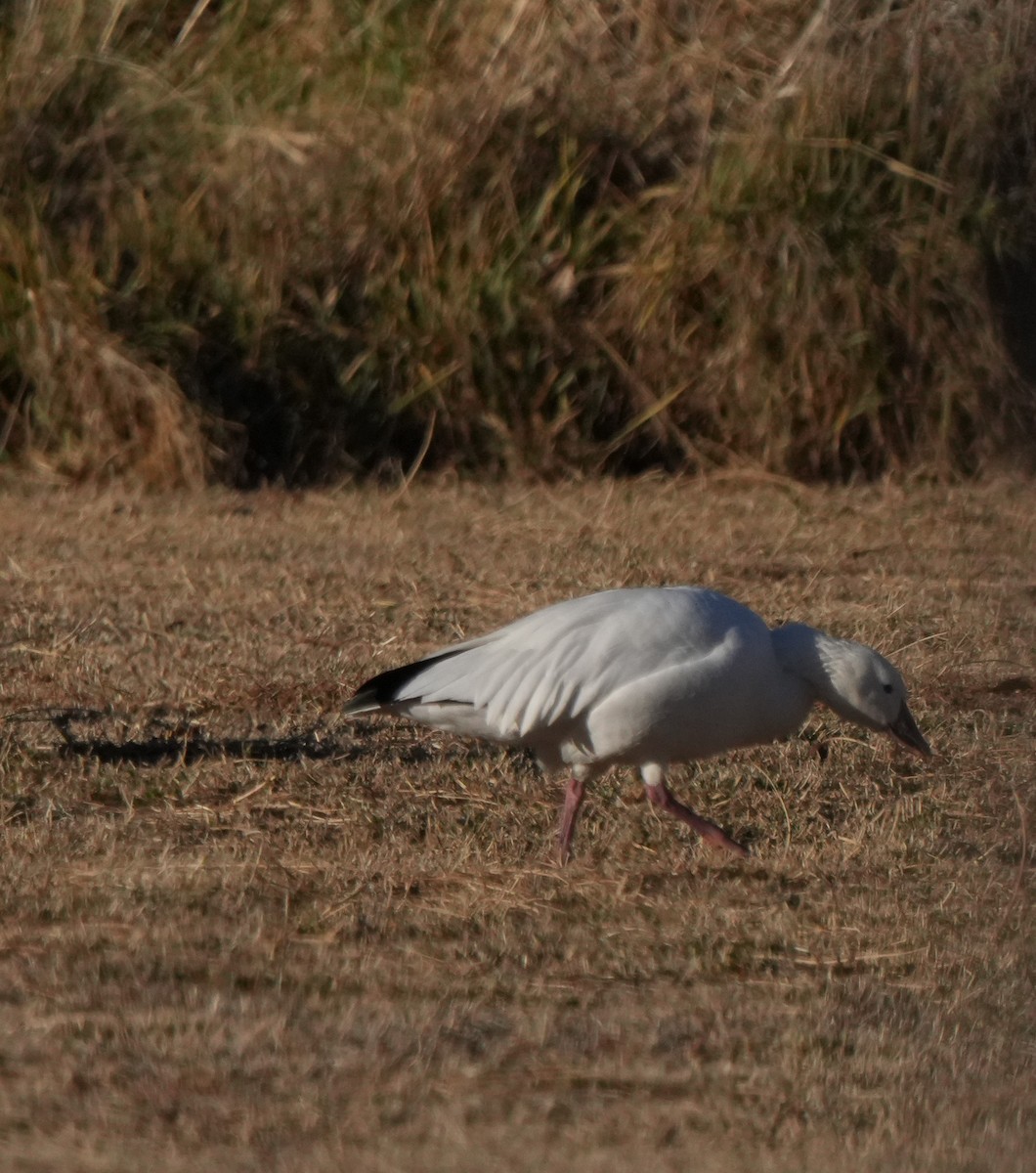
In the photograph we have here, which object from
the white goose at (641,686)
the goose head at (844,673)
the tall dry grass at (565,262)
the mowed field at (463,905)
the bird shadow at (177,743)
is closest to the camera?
the mowed field at (463,905)

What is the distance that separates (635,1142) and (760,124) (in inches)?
244

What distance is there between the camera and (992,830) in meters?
4.20

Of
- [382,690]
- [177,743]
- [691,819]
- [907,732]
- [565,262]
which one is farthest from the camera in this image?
[565,262]

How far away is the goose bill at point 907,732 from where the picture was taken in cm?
417

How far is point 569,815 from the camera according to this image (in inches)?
158

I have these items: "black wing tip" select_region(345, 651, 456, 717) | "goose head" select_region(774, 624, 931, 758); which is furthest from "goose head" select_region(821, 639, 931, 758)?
"black wing tip" select_region(345, 651, 456, 717)

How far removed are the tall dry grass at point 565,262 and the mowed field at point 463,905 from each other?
5.30 ft

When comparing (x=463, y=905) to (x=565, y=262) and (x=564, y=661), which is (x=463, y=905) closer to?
(x=564, y=661)

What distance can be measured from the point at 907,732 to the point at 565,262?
4.39 meters

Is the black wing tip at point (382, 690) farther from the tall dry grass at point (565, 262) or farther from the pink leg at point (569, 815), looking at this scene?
the tall dry grass at point (565, 262)

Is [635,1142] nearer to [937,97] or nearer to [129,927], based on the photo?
[129,927]

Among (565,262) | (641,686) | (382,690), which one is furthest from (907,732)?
(565,262)

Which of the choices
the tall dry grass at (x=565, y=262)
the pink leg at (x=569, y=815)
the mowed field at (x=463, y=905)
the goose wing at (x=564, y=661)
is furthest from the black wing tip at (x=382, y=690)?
the tall dry grass at (x=565, y=262)

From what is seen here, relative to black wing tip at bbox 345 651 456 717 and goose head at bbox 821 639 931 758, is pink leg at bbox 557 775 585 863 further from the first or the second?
goose head at bbox 821 639 931 758
